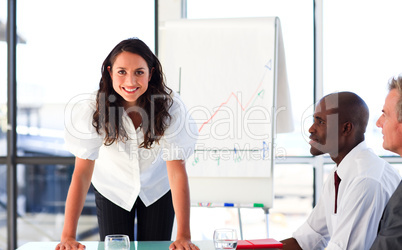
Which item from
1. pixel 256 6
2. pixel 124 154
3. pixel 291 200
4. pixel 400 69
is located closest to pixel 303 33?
pixel 256 6

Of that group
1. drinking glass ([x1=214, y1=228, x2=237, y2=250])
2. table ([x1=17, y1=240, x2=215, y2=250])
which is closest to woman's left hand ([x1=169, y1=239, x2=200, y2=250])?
table ([x1=17, y1=240, x2=215, y2=250])

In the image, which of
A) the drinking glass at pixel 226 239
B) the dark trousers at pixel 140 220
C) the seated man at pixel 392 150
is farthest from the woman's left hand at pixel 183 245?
the seated man at pixel 392 150

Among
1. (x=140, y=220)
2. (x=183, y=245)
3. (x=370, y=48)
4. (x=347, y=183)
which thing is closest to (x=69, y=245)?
(x=183, y=245)

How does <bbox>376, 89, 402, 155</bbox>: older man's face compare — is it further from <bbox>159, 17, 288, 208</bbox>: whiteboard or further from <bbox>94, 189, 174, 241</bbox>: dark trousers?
<bbox>159, 17, 288, 208</bbox>: whiteboard

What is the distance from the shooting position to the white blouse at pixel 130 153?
1.85 m

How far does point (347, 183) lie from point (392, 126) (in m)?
0.34

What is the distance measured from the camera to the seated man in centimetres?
135

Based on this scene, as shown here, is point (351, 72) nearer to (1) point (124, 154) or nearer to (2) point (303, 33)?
(2) point (303, 33)

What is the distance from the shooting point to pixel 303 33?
362 centimetres

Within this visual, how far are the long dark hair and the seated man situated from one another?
0.83 m

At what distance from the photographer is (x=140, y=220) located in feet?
6.66

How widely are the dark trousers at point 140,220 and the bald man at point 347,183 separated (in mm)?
512

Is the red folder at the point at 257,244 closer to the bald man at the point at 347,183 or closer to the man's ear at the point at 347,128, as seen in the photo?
the bald man at the point at 347,183

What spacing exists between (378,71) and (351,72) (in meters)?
0.21
